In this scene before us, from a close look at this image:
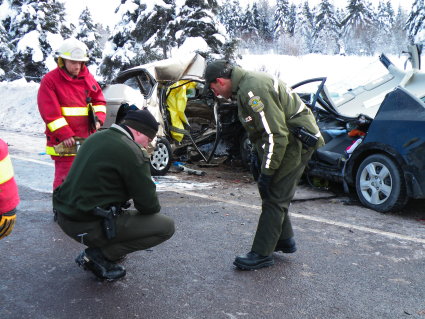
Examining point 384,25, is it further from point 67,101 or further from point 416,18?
point 67,101

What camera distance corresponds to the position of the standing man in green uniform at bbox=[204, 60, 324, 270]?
11.0 ft

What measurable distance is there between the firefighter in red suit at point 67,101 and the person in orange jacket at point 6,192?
2344 millimetres

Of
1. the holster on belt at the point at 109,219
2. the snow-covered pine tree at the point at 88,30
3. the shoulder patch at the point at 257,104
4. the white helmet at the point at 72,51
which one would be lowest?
the holster on belt at the point at 109,219

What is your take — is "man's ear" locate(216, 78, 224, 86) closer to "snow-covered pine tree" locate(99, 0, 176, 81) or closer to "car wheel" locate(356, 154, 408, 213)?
"car wheel" locate(356, 154, 408, 213)

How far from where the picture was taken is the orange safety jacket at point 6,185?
220 centimetres

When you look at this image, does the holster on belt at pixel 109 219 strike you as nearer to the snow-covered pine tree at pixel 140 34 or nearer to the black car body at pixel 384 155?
the black car body at pixel 384 155

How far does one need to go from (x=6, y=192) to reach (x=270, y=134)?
1.88 meters

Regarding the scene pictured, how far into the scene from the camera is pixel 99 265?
3213mm

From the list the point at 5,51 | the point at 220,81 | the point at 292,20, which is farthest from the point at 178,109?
the point at 292,20

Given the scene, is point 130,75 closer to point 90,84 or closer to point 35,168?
point 35,168

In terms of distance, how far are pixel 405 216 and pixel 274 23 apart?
2617 inches

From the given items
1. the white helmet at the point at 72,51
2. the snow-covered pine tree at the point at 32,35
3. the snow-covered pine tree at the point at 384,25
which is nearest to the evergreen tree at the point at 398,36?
the snow-covered pine tree at the point at 384,25

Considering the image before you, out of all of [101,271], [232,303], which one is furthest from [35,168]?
[232,303]

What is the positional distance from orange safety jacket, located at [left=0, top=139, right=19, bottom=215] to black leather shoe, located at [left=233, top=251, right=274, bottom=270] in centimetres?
188
